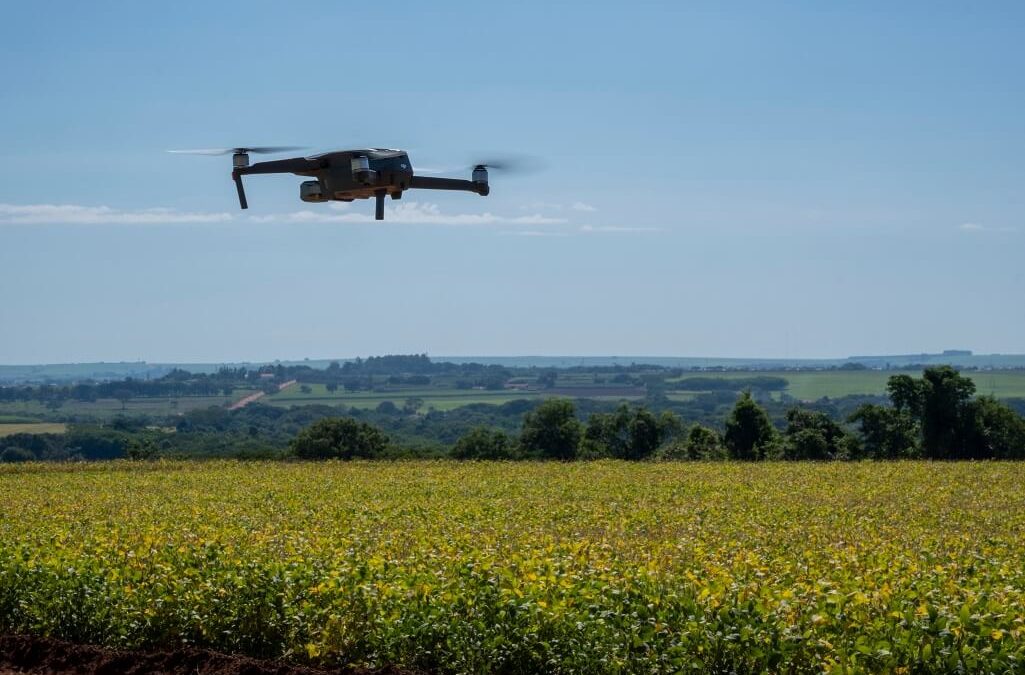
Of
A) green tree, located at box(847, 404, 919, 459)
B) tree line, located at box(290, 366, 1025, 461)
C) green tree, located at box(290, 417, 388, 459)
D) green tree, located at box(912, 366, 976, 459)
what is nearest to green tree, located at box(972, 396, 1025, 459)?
tree line, located at box(290, 366, 1025, 461)

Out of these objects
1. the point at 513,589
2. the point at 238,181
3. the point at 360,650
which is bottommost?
the point at 360,650

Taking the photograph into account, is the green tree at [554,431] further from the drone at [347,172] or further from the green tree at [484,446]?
the drone at [347,172]

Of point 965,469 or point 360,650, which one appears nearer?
point 360,650

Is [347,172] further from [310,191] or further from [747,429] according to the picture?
[747,429]

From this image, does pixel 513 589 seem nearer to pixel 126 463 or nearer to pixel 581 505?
pixel 581 505

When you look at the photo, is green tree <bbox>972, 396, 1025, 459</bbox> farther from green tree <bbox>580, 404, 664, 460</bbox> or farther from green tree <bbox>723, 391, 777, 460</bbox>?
green tree <bbox>580, 404, 664, 460</bbox>

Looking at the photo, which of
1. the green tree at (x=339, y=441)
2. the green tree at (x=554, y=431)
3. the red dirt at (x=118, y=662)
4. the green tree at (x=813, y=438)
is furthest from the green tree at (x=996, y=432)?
the red dirt at (x=118, y=662)

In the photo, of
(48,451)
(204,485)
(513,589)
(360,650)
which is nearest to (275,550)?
(360,650)
